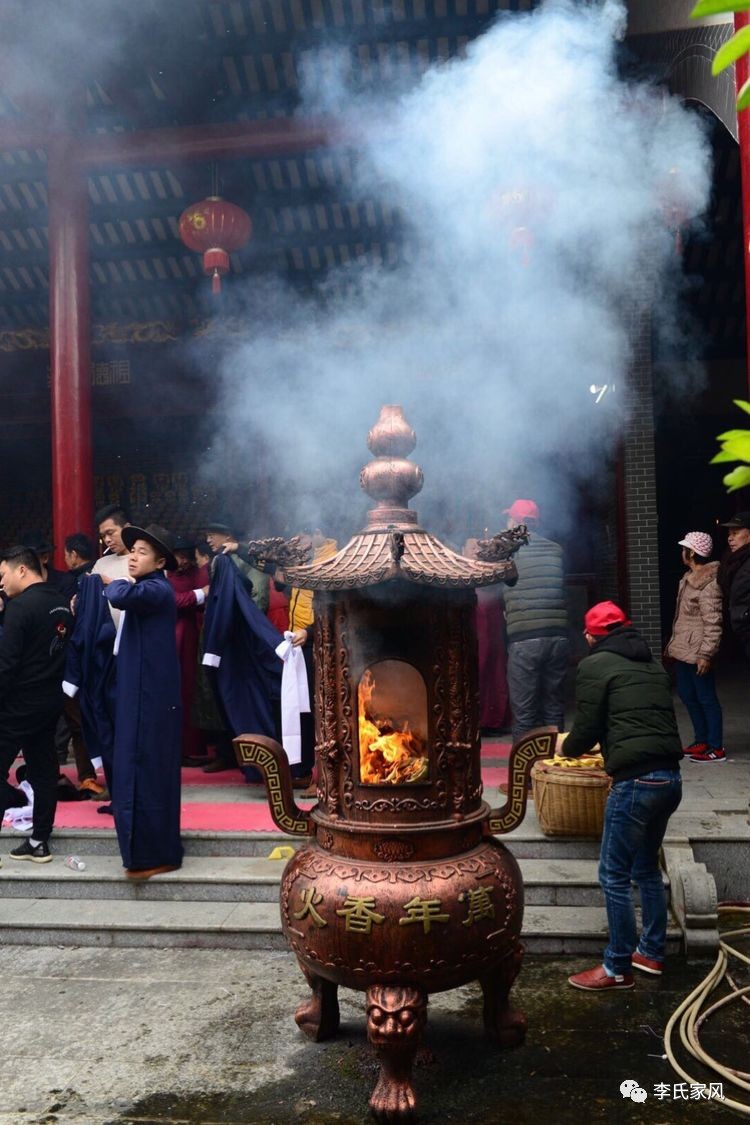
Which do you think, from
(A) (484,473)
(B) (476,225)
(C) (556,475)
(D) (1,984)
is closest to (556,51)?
(B) (476,225)

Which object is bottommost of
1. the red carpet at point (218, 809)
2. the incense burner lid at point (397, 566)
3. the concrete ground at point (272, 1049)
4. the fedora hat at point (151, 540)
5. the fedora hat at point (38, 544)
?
the concrete ground at point (272, 1049)

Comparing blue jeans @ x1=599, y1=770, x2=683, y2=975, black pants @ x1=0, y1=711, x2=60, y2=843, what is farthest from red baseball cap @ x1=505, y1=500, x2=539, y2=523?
black pants @ x1=0, y1=711, x2=60, y2=843

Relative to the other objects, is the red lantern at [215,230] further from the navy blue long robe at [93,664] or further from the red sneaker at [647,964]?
the red sneaker at [647,964]

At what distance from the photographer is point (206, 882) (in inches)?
190

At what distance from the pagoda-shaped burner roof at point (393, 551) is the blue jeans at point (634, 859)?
125 centimetres

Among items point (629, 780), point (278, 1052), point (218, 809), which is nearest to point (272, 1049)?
point (278, 1052)

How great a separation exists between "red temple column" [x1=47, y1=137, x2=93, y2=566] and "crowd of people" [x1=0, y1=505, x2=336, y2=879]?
22.6 inches

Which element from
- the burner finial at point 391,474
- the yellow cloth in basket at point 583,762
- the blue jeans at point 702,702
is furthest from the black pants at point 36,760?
the blue jeans at point 702,702

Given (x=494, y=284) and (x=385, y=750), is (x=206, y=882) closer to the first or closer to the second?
(x=385, y=750)

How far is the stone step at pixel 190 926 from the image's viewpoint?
14.1ft

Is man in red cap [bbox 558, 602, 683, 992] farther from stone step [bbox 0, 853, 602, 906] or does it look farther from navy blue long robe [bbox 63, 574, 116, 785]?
navy blue long robe [bbox 63, 574, 116, 785]

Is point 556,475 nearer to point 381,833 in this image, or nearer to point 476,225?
point 476,225

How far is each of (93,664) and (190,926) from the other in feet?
6.52

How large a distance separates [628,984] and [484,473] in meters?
6.11
